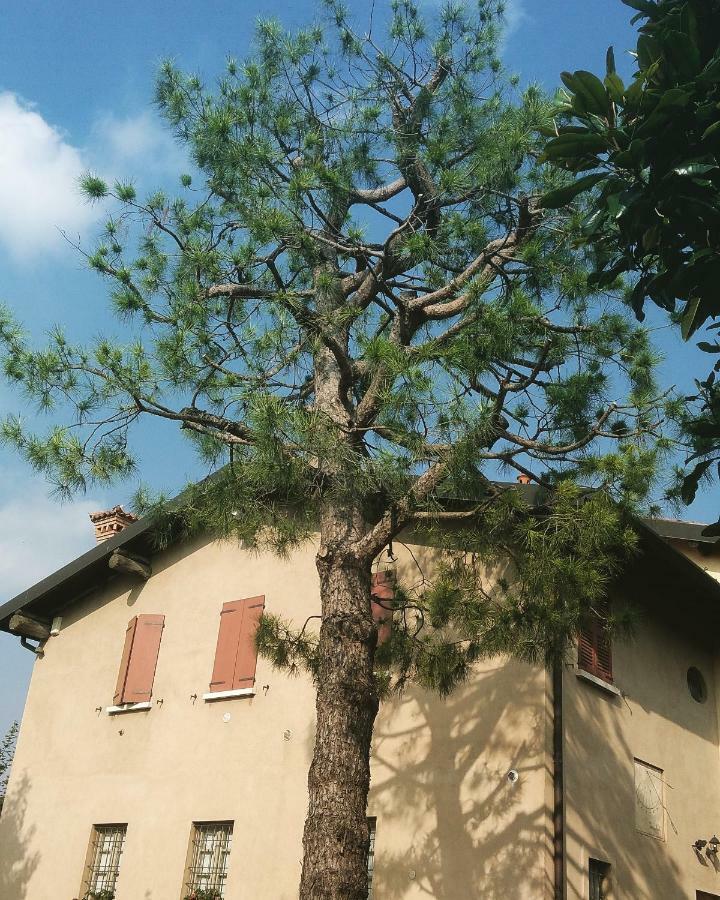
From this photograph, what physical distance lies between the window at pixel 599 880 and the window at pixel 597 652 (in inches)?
70.7

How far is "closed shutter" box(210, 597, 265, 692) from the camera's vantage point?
39.0 ft

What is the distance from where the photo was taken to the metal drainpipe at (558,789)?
916 centimetres

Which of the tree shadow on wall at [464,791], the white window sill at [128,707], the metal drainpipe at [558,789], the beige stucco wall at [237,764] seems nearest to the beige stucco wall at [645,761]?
the metal drainpipe at [558,789]

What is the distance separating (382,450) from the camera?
7535mm

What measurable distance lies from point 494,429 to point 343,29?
453 cm

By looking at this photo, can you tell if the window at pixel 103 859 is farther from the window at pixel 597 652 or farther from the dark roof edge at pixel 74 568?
the window at pixel 597 652

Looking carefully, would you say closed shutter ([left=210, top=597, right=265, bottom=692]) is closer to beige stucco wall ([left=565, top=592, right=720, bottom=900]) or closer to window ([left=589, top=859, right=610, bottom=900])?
beige stucco wall ([left=565, top=592, right=720, bottom=900])

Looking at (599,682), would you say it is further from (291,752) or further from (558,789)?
(291,752)

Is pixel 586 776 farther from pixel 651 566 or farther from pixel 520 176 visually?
pixel 520 176

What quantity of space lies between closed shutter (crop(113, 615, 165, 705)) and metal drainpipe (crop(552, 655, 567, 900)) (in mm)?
5206

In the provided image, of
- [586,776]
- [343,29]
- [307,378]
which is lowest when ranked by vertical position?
[586,776]

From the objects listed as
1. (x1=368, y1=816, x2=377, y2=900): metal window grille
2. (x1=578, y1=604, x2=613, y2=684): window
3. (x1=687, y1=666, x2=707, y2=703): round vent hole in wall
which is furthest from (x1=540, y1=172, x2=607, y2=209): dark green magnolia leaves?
(x1=687, y1=666, x2=707, y2=703): round vent hole in wall

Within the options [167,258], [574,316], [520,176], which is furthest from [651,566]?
[167,258]

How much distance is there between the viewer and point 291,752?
436 inches
